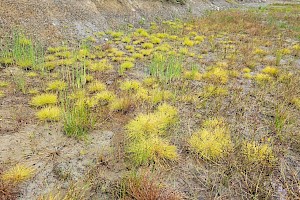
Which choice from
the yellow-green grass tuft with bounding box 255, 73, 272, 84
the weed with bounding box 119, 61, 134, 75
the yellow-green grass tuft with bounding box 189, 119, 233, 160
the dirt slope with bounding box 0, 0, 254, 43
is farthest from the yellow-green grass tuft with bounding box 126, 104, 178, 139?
the dirt slope with bounding box 0, 0, 254, 43

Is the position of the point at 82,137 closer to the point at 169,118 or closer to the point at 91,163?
the point at 91,163

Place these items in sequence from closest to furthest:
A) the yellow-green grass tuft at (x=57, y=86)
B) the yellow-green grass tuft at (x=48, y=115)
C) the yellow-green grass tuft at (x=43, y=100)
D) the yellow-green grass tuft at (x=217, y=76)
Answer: the yellow-green grass tuft at (x=48, y=115) → the yellow-green grass tuft at (x=43, y=100) → the yellow-green grass tuft at (x=57, y=86) → the yellow-green grass tuft at (x=217, y=76)

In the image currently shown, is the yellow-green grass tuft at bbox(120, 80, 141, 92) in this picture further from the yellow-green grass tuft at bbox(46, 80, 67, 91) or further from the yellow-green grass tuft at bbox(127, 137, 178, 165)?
the yellow-green grass tuft at bbox(127, 137, 178, 165)

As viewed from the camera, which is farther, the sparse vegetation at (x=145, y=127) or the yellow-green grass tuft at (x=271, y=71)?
the yellow-green grass tuft at (x=271, y=71)

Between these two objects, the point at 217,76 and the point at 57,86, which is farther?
the point at 217,76

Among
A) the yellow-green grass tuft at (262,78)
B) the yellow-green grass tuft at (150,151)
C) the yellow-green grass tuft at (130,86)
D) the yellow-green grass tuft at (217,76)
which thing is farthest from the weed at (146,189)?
the yellow-green grass tuft at (262,78)

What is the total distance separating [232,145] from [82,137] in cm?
256

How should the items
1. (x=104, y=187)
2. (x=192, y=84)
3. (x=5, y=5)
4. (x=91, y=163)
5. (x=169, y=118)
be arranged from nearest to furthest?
(x=104, y=187) → (x=91, y=163) → (x=169, y=118) → (x=192, y=84) → (x=5, y=5)

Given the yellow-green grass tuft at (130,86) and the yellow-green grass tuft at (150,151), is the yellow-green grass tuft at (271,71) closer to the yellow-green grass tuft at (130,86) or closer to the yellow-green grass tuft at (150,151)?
the yellow-green grass tuft at (130,86)

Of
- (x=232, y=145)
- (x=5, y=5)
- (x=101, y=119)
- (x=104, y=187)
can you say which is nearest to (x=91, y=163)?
(x=104, y=187)

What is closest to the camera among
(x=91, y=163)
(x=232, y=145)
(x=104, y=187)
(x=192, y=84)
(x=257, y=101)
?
(x=104, y=187)

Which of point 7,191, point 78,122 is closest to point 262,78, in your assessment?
point 78,122

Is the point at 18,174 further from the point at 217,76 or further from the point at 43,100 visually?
the point at 217,76

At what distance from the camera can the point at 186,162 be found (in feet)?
11.5
